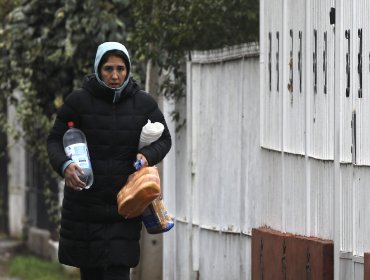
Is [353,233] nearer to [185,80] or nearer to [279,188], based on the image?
[279,188]

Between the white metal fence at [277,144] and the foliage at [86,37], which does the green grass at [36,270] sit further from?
the white metal fence at [277,144]

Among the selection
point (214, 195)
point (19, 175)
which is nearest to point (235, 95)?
point (214, 195)

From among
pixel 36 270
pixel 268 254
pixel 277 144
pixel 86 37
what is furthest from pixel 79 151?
pixel 36 270

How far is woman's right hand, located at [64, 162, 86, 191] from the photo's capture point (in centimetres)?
859

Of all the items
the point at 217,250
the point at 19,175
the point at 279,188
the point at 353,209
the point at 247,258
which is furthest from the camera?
the point at 19,175

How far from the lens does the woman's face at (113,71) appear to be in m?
8.77

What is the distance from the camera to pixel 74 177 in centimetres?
860

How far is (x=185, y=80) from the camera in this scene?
498 inches

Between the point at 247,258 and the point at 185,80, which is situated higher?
the point at 185,80

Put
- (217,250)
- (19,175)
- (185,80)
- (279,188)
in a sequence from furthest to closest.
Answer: (19,175) < (185,80) < (217,250) < (279,188)

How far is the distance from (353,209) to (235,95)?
3.16 metres

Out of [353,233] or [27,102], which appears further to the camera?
[27,102]

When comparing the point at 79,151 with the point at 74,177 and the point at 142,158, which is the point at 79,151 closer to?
the point at 74,177

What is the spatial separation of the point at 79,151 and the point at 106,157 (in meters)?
0.20
